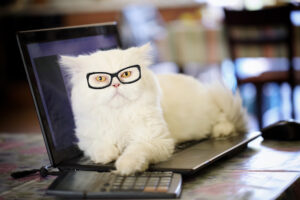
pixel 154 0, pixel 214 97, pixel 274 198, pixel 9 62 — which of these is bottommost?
pixel 274 198

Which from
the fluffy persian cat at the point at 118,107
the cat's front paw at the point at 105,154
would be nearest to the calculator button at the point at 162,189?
the fluffy persian cat at the point at 118,107

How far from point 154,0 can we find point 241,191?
5544mm

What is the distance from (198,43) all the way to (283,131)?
262 cm

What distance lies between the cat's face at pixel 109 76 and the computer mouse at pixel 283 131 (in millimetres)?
382

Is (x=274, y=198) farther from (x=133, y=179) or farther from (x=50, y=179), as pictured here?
(x=50, y=179)

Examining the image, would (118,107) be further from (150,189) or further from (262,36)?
(262,36)

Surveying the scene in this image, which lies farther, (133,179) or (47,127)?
(47,127)

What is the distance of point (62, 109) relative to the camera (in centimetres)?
97

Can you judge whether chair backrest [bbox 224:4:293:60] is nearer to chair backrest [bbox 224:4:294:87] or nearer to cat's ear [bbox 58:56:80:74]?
chair backrest [bbox 224:4:294:87]

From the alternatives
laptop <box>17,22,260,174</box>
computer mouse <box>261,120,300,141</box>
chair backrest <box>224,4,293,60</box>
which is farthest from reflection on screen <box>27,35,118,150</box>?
chair backrest <box>224,4,293,60</box>

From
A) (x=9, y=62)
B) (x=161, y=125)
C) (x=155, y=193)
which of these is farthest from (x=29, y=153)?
(x=9, y=62)

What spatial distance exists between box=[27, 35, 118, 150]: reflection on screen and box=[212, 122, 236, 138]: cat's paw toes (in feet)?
1.29

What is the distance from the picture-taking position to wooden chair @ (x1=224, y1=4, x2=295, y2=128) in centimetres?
285

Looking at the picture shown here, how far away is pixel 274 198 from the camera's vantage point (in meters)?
0.67
